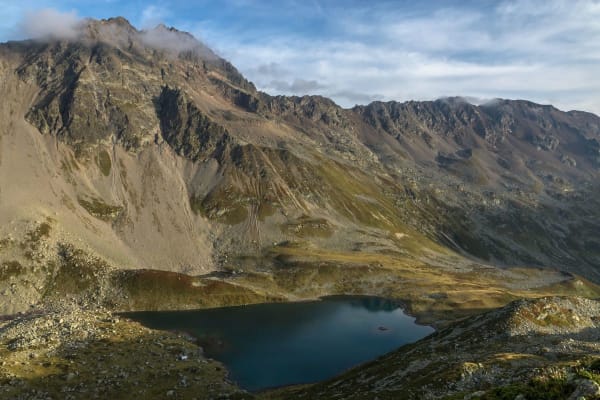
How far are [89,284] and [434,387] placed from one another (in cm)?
14619

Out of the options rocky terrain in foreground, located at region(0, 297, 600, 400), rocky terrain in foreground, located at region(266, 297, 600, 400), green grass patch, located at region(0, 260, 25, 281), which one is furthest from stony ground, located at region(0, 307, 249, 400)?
green grass patch, located at region(0, 260, 25, 281)

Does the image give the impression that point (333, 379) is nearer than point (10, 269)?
Yes

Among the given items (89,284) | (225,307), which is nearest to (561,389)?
(225,307)

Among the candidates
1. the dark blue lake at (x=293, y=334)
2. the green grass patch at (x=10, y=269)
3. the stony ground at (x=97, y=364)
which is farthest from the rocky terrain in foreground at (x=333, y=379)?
the green grass patch at (x=10, y=269)

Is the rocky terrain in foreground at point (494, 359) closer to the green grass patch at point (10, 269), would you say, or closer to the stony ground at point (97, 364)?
the stony ground at point (97, 364)

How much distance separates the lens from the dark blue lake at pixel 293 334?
10231cm

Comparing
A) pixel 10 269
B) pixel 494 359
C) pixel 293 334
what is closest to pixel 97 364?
pixel 293 334

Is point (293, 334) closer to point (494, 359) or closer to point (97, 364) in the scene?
point (97, 364)

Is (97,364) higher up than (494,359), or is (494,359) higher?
(494,359)

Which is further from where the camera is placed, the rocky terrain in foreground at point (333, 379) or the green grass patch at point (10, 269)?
the green grass patch at point (10, 269)

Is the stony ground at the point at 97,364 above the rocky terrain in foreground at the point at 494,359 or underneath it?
underneath

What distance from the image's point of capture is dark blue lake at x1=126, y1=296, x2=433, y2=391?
102 m

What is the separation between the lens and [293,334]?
132 meters

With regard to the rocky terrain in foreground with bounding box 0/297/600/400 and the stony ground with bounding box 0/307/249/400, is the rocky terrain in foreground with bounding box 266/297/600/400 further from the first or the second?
the stony ground with bounding box 0/307/249/400
